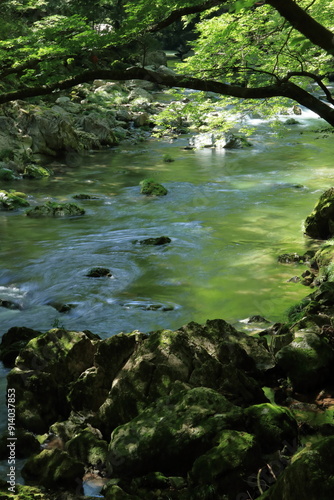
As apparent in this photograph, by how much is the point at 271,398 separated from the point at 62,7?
35.9 m

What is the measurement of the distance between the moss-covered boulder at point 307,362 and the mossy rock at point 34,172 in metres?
17.8

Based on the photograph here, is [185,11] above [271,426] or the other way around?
above

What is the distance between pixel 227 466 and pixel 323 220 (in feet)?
31.2

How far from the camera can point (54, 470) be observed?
4750mm

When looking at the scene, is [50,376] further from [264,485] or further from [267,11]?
[267,11]

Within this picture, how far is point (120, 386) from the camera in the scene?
18.2 feet

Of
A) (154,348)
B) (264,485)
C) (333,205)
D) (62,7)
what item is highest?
(62,7)

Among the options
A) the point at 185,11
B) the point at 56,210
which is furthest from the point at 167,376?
the point at 56,210

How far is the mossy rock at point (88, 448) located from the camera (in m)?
4.96

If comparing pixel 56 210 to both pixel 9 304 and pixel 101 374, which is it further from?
pixel 101 374

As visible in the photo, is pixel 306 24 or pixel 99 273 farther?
pixel 99 273

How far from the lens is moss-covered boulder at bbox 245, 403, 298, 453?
4613 millimetres

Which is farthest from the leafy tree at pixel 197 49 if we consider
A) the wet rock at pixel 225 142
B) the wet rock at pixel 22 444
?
the wet rock at pixel 225 142

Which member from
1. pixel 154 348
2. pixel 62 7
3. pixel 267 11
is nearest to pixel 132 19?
pixel 267 11
